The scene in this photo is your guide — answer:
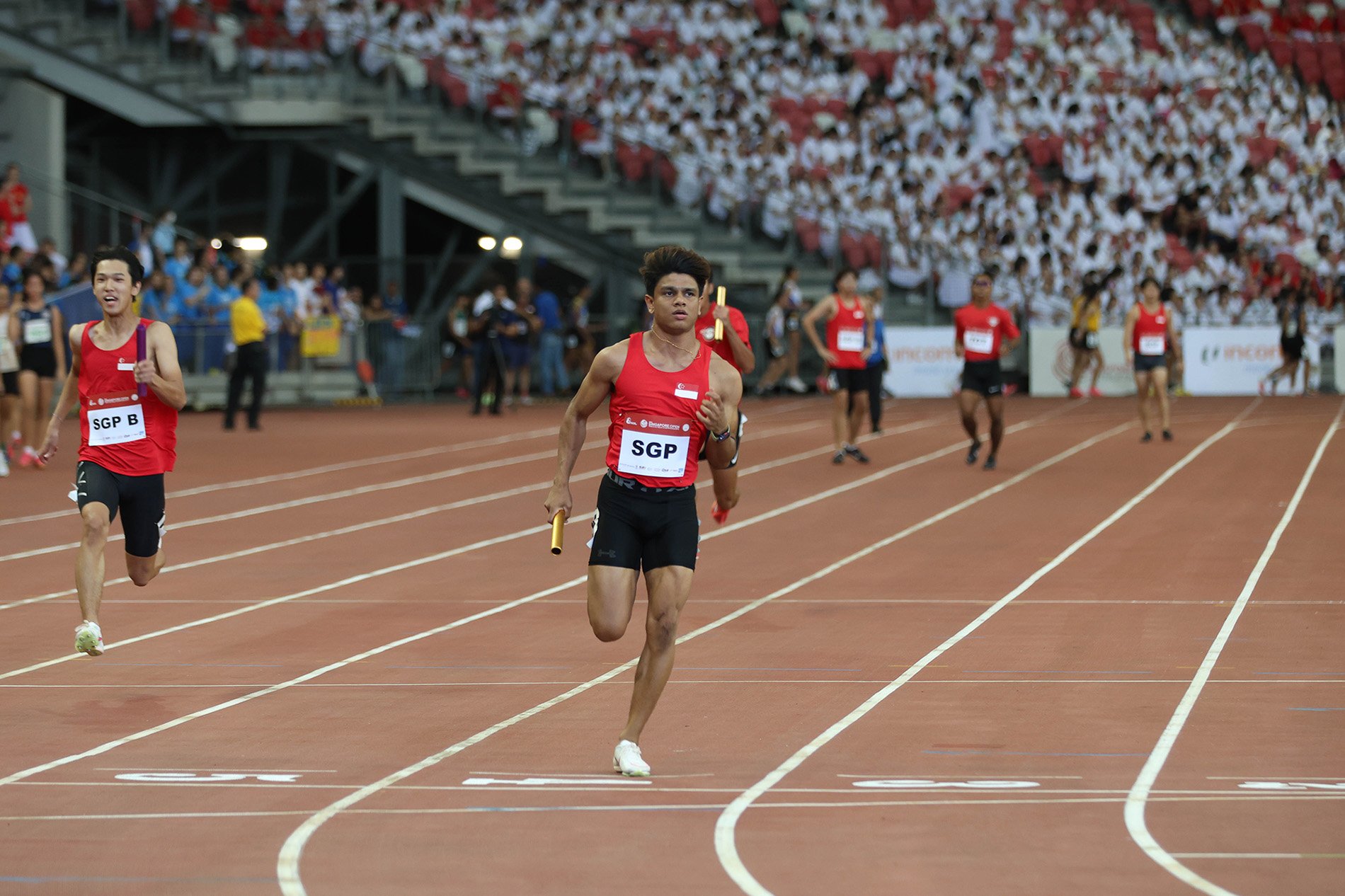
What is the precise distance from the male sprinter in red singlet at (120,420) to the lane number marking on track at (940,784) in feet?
14.1

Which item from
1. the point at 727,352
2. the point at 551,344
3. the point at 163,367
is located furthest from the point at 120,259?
the point at 551,344

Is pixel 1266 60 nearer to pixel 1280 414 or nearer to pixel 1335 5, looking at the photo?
pixel 1335 5

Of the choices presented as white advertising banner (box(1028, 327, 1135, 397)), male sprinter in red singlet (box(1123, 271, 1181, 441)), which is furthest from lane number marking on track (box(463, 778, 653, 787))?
white advertising banner (box(1028, 327, 1135, 397))

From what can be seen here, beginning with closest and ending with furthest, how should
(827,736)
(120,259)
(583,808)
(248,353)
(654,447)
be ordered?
1. (583,808)
2. (654,447)
3. (827,736)
4. (120,259)
5. (248,353)

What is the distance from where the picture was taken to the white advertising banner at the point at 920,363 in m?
31.8

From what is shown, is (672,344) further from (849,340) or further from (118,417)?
(849,340)

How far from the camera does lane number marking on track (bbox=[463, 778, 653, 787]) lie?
7070 millimetres

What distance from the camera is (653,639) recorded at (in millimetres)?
7227

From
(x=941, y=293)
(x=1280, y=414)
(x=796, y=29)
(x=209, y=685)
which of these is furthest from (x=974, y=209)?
(x=209, y=685)

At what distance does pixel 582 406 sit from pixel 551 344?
23983mm

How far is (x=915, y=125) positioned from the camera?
112 feet

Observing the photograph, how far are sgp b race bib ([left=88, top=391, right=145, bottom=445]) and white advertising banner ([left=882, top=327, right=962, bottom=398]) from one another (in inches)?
898

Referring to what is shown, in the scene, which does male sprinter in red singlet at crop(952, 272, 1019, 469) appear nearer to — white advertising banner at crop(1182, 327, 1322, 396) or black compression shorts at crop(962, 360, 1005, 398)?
black compression shorts at crop(962, 360, 1005, 398)

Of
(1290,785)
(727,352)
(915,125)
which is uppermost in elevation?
(915,125)
